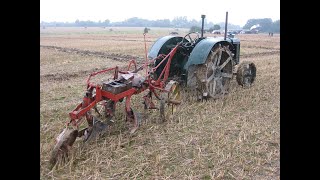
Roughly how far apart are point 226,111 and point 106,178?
3.15m

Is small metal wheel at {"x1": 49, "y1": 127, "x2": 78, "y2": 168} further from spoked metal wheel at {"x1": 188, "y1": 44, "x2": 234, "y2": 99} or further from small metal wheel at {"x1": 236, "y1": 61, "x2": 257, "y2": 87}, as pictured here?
small metal wheel at {"x1": 236, "y1": 61, "x2": 257, "y2": 87}

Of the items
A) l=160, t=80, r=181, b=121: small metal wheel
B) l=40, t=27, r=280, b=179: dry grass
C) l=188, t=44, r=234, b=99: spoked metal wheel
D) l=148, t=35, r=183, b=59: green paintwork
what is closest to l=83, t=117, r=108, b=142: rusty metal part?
l=40, t=27, r=280, b=179: dry grass

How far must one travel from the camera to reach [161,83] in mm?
5535

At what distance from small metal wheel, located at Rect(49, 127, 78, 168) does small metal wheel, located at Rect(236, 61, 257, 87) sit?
4.98 m

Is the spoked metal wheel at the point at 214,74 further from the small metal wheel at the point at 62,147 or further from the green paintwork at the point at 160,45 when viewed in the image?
the small metal wheel at the point at 62,147

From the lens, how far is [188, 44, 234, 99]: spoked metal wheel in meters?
6.39

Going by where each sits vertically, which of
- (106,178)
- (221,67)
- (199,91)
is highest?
(221,67)

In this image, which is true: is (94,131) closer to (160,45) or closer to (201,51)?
(201,51)

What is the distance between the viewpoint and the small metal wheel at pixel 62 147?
374cm

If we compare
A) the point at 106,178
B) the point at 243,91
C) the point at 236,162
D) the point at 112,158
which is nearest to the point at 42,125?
the point at 112,158

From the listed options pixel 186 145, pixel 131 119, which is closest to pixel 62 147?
pixel 131 119

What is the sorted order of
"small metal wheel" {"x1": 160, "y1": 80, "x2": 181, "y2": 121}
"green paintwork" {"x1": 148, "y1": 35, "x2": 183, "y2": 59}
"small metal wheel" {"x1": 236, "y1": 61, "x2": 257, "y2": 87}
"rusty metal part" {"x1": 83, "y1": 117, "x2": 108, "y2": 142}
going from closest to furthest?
"rusty metal part" {"x1": 83, "y1": 117, "x2": 108, "y2": 142}, "small metal wheel" {"x1": 160, "y1": 80, "x2": 181, "y2": 121}, "green paintwork" {"x1": 148, "y1": 35, "x2": 183, "y2": 59}, "small metal wheel" {"x1": 236, "y1": 61, "x2": 257, "y2": 87}
